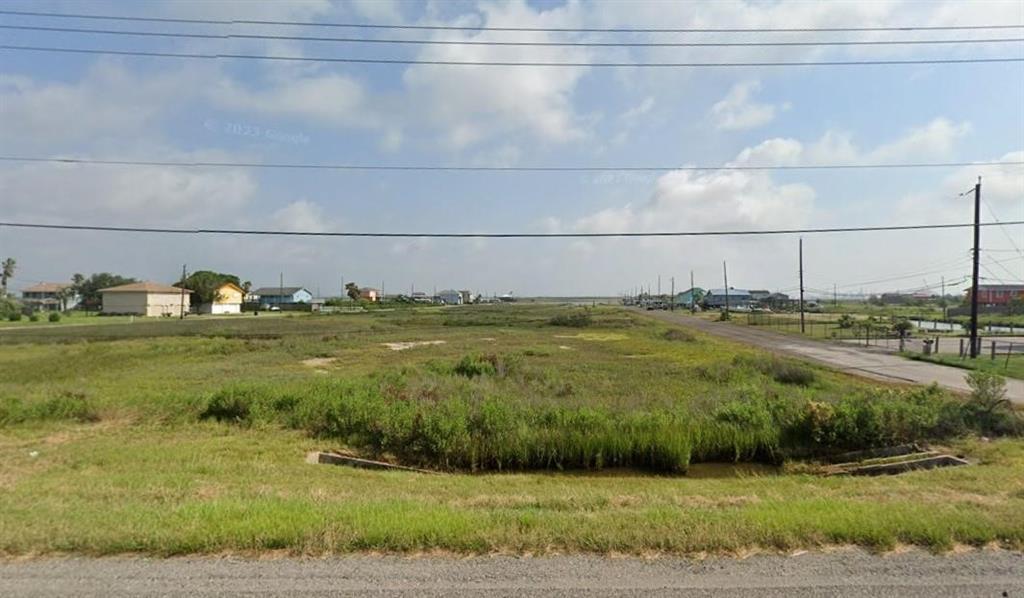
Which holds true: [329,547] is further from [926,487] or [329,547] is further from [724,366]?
[724,366]

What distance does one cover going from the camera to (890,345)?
38562mm

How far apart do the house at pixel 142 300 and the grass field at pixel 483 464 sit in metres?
78.9

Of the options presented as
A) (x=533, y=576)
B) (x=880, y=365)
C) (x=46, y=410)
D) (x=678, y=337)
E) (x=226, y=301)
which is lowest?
(x=880, y=365)

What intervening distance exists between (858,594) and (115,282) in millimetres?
152213

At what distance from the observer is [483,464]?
10734mm

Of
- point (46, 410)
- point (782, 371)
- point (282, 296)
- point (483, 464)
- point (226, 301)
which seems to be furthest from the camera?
point (282, 296)

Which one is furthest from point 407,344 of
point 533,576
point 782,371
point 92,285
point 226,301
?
point 92,285

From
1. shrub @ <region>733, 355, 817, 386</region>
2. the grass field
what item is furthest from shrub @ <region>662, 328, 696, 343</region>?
the grass field

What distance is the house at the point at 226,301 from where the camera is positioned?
10112cm

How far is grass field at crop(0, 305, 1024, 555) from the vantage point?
4812 mm

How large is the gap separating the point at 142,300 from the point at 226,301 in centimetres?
1823

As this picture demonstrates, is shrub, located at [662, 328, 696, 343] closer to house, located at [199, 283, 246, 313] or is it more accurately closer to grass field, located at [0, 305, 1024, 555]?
grass field, located at [0, 305, 1024, 555]

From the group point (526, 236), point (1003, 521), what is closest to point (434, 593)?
point (1003, 521)

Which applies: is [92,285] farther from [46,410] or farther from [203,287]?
[46,410]
